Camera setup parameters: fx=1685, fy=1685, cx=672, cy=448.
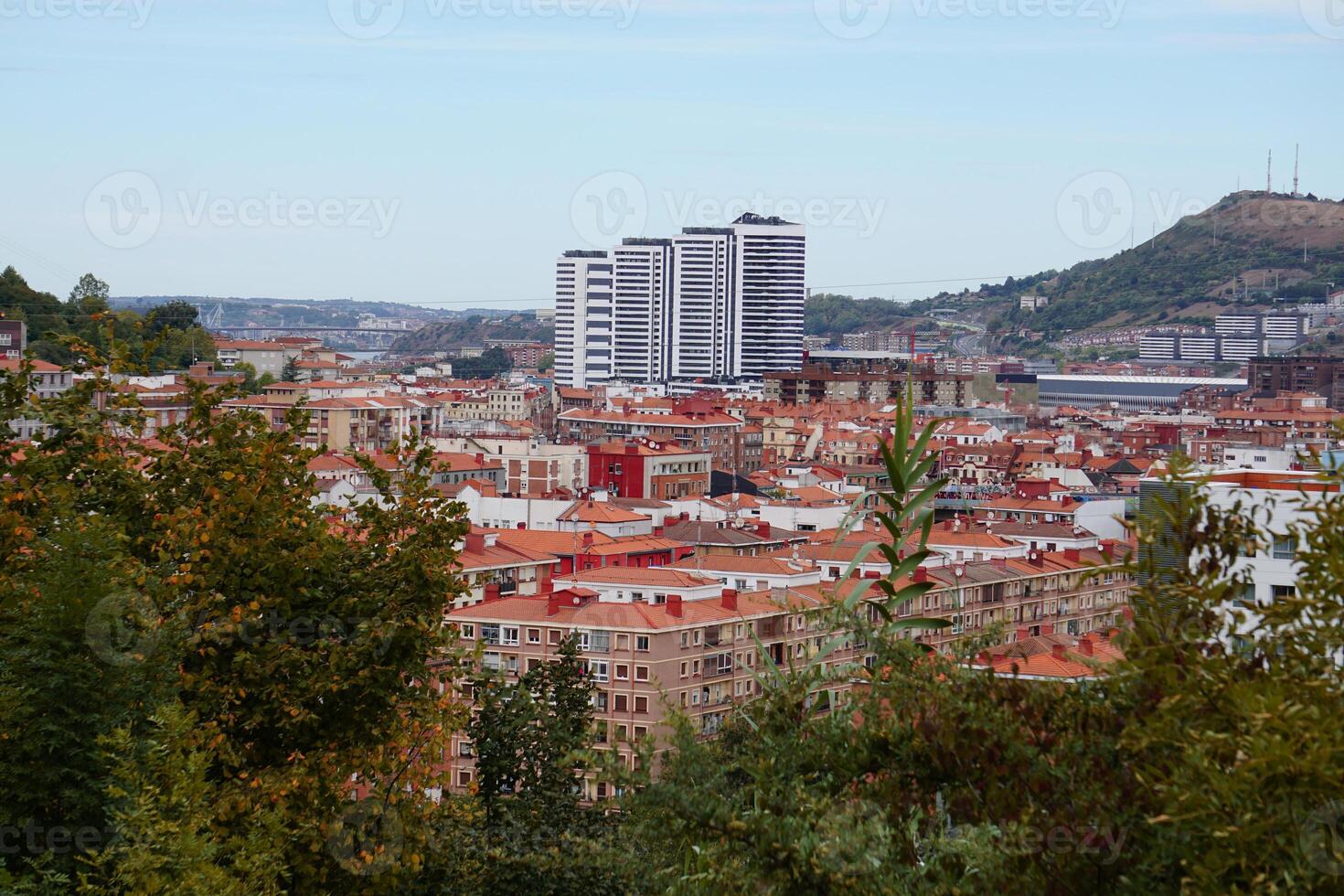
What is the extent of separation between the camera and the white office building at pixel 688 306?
3679 inches

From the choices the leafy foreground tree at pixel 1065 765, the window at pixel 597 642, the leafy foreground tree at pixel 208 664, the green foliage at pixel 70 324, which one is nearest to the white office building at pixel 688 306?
the green foliage at pixel 70 324

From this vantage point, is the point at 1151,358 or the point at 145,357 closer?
the point at 145,357

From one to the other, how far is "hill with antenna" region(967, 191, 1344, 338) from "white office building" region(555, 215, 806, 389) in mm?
41934

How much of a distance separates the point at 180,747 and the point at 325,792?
124cm

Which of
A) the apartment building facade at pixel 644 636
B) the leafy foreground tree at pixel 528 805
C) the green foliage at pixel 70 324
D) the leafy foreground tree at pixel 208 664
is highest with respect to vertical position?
the green foliage at pixel 70 324

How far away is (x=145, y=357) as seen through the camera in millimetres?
7461

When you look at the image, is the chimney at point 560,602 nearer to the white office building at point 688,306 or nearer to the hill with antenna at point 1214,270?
the white office building at point 688,306

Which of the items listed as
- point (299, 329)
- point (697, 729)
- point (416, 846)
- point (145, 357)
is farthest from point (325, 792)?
point (299, 329)

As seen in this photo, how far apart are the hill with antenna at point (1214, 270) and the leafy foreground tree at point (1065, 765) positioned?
4844 inches

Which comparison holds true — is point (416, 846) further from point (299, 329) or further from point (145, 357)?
point (299, 329)

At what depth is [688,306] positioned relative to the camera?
3735 inches

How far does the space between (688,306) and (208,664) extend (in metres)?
88.9

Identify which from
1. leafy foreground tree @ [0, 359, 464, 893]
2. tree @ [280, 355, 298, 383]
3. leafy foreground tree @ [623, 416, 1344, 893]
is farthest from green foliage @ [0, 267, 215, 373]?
leafy foreground tree @ [623, 416, 1344, 893]

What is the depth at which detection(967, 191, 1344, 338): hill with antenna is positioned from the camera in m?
124
